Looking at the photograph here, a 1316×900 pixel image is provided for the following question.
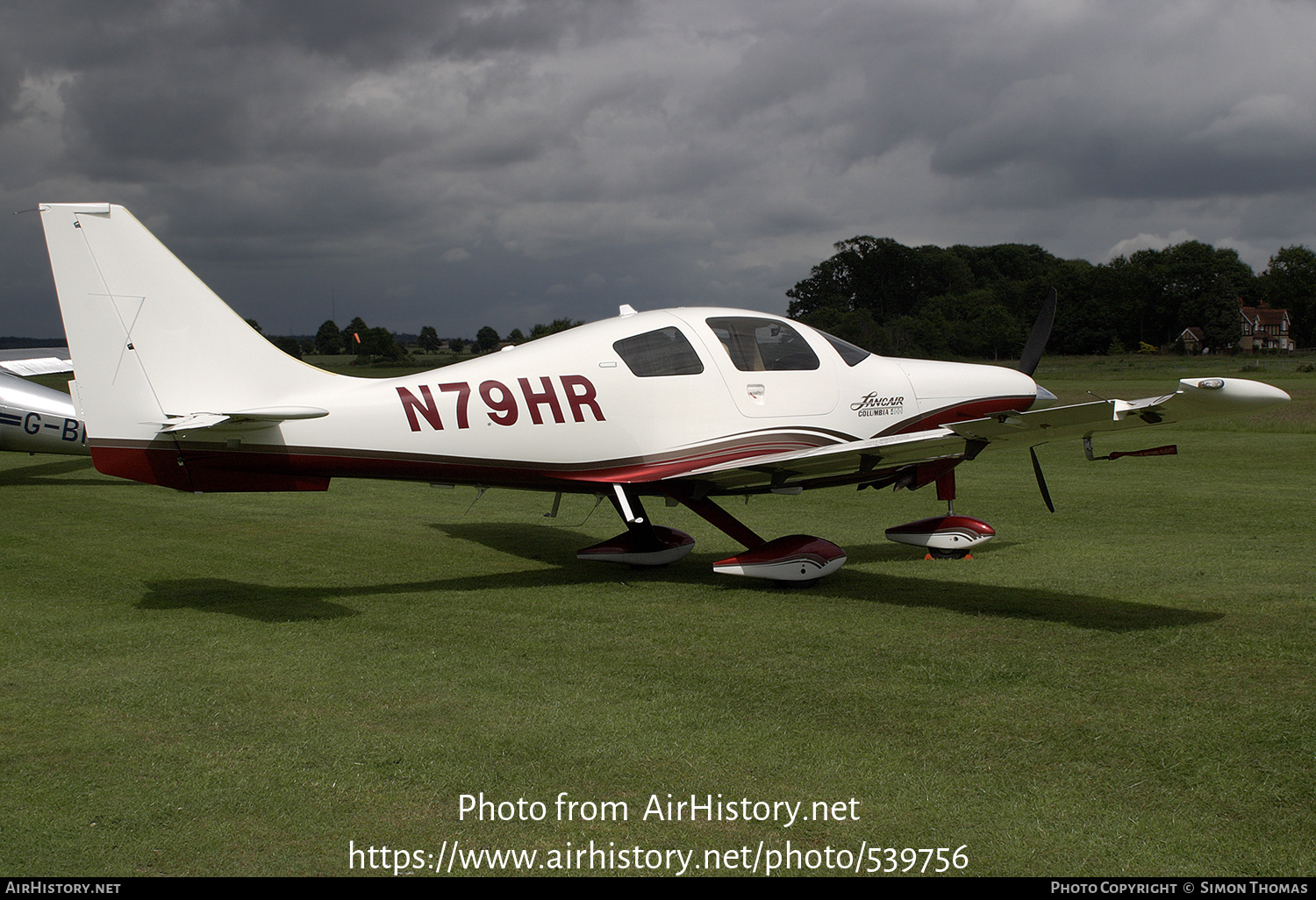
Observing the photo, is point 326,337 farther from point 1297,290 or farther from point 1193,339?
point 1297,290

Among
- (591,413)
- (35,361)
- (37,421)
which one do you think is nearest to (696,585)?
(591,413)

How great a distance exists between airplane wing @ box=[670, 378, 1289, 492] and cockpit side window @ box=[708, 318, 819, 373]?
0.91 m

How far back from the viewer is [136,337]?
7004mm

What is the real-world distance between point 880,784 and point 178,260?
6.39 metres

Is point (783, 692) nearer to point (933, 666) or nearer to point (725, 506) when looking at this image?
point (933, 666)

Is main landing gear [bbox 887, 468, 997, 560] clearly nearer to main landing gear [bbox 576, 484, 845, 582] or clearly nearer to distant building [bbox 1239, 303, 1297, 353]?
main landing gear [bbox 576, 484, 845, 582]

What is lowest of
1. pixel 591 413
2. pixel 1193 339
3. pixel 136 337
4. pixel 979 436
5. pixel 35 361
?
pixel 979 436

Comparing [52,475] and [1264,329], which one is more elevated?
[1264,329]

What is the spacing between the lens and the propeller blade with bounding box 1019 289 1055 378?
10445 millimetres

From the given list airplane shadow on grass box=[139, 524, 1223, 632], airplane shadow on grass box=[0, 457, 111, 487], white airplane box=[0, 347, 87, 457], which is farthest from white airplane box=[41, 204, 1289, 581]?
white airplane box=[0, 347, 87, 457]

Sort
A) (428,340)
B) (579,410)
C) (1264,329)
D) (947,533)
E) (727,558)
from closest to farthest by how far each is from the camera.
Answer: (579,410) → (727,558) → (947,533) → (428,340) → (1264,329)

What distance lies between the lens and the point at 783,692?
5.32 metres

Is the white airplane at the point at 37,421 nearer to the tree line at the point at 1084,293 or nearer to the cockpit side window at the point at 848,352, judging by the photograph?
the cockpit side window at the point at 848,352

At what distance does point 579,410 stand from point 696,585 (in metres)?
1.95
